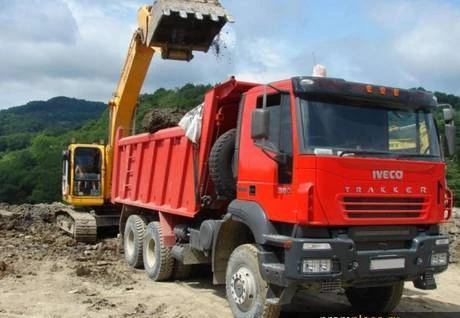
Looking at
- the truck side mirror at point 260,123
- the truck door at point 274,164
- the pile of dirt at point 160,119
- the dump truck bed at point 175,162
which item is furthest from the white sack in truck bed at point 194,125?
the truck side mirror at point 260,123

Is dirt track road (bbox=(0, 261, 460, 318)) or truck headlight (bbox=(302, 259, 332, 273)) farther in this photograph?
dirt track road (bbox=(0, 261, 460, 318))

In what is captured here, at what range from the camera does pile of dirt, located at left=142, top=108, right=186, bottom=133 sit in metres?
10.5

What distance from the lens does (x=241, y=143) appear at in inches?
288

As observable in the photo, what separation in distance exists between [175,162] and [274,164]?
3124mm

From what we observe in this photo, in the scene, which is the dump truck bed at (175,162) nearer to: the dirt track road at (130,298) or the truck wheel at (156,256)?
the truck wheel at (156,256)

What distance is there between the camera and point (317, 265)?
19.7 feet

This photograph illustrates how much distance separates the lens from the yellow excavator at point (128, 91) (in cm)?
1038

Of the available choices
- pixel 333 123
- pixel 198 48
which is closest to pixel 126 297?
pixel 333 123

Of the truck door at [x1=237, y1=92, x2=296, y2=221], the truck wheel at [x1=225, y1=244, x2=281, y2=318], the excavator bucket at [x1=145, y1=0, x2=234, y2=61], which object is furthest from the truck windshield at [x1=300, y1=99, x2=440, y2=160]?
the excavator bucket at [x1=145, y1=0, x2=234, y2=61]

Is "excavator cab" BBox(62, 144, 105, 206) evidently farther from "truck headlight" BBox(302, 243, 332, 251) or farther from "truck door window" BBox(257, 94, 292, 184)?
"truck headlight" BBox(302, 243, 332, 251)

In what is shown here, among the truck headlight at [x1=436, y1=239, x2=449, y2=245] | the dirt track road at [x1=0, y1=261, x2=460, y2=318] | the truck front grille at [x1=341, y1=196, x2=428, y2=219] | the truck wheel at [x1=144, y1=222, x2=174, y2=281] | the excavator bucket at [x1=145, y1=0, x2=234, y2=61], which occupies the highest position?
the excavator bucket at [x1=145, y1=0, x2=234, y2=61]

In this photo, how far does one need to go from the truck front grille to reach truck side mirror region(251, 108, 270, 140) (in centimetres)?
106

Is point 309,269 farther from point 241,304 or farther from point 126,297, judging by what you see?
point 126,297

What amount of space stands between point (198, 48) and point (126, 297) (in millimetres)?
4746
